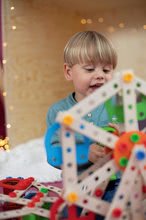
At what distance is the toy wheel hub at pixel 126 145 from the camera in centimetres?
67

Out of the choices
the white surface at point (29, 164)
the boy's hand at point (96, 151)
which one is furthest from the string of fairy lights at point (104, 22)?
the boy's hand at point (96, 151)

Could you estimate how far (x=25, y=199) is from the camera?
927 millimetres

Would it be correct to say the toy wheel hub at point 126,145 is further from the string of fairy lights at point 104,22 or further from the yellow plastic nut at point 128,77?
the string of fairy lights at point 104,22

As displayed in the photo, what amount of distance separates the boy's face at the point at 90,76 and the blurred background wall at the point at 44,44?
1.27m

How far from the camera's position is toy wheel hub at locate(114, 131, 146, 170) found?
67 centimetres

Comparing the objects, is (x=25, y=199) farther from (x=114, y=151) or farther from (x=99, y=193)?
(x=114, y=151)

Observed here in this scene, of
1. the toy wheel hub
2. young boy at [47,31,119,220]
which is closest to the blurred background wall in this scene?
young boy at [47,31,119,220]

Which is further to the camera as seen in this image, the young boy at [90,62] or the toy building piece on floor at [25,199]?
the young boy at [90,62]

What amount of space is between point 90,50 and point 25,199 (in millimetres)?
396

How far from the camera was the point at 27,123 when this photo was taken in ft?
7.75

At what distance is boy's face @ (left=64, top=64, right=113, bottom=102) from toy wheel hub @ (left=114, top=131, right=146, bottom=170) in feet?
1.06

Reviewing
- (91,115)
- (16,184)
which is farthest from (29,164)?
(91,115)

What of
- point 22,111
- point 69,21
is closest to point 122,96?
point 22,111

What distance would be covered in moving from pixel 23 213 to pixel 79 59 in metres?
0.41
